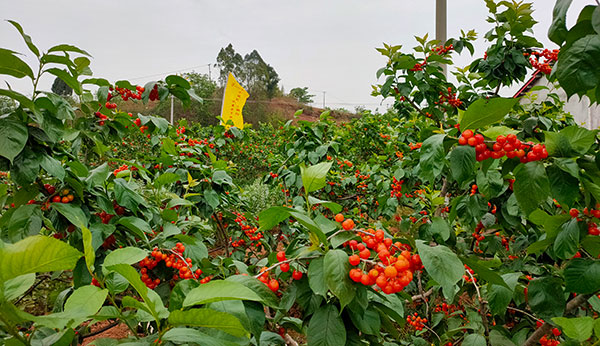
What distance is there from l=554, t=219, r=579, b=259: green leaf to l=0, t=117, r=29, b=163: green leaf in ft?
5.34

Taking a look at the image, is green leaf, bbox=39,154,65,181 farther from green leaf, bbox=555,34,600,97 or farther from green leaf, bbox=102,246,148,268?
green leaf, bbox=555,34,600,97

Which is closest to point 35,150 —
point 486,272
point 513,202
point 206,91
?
point 486,272

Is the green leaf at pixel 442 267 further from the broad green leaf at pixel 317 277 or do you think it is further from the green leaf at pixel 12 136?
the green leaf at pixel 12 136

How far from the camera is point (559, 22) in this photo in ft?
2.50

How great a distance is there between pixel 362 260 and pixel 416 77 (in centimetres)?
207

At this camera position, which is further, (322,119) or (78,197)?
(322,119)

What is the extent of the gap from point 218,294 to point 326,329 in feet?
1.02

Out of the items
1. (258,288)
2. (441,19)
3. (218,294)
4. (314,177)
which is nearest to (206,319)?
(218,294)

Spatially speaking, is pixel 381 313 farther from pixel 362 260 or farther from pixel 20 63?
pixel 20 63

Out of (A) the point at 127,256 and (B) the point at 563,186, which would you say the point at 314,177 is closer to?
(A) the point at 127,256

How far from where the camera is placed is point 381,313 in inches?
33.7

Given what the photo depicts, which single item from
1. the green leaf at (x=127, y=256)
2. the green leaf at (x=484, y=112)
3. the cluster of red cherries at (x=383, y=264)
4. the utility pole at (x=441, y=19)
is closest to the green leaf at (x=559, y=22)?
the green leaf at (x=484, y=112)

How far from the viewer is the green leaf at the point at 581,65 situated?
0.67 m

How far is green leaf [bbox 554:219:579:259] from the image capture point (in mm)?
926
